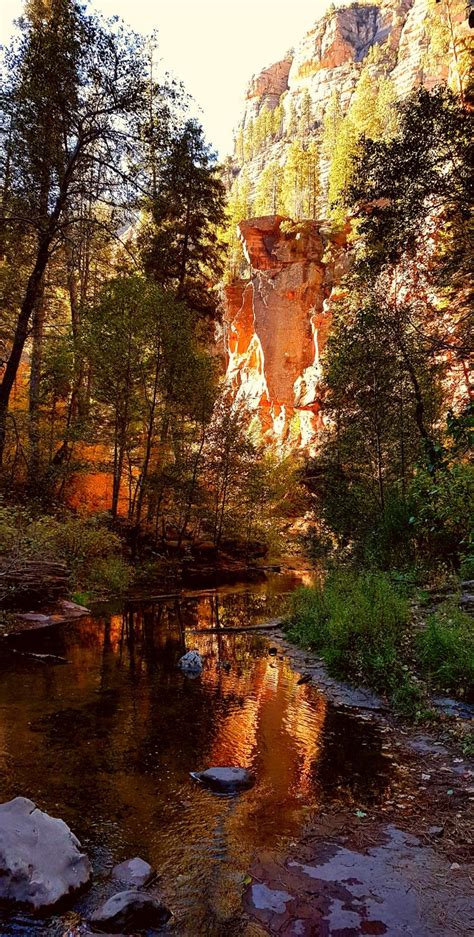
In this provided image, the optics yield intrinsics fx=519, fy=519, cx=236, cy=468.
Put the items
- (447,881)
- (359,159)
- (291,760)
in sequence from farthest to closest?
(359,159) → (291,760) → (447,881)

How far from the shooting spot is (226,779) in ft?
19.1

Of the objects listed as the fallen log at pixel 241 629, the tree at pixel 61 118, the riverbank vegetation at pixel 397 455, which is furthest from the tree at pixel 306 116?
the fallen log at pixel 241 629

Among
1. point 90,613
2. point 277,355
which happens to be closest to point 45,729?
point 90,613

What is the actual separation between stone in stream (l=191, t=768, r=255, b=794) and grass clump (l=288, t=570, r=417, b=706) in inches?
131

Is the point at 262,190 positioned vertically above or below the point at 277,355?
above

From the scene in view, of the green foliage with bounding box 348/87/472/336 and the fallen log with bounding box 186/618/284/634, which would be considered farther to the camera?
the fallen log with bounding box 186/618/284/634

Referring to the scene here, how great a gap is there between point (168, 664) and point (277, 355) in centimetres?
4834

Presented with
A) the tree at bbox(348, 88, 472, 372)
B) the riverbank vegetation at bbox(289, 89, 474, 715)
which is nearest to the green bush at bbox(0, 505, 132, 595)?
the riverbank vegetation at bbox(289, 89, 474, 715)

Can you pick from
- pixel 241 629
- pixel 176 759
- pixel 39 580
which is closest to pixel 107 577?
pixel 39 580

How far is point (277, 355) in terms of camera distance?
5588 centimetres

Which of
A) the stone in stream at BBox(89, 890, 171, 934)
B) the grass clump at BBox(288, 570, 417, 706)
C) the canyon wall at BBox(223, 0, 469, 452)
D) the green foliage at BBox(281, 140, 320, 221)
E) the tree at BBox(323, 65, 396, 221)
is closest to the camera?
the stone in stream at BBox(89, 890, 171, 934)

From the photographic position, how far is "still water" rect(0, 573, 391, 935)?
441cm

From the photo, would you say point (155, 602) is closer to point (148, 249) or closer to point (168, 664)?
point (168, 664)

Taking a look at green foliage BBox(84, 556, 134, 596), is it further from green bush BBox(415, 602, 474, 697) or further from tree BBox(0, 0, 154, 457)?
green bush BBox(415, 602, 474, 697)
